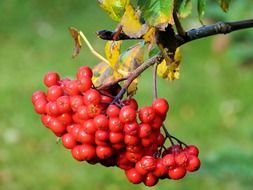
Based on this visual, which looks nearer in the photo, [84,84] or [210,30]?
[84,84]

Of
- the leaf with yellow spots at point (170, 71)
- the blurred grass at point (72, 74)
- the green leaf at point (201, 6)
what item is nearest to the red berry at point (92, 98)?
the leaf with yellow spots at point (170, 71)

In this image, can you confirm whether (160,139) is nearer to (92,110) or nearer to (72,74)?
(92,110)

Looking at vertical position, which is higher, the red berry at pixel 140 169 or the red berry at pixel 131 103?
the red berry at pixel 131 103

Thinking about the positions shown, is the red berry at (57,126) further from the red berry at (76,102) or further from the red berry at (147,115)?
the red berry at (147,115)

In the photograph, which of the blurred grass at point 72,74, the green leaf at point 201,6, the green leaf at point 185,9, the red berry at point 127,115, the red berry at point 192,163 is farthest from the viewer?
the blurred grass at point 72,74

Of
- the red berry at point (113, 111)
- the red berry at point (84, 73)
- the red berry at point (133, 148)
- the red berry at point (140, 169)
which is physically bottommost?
the red berry at point (140, 169)

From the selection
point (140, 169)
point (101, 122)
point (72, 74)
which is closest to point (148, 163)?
point (140, 169)

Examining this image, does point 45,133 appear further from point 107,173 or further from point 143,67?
point 143,67

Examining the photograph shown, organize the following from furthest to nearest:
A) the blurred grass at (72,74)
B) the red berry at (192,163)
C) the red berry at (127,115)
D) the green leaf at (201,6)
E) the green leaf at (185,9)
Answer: the blurred grass at (72,74), the green leaf at (185,9), the green leaf at (201,6), the red berry at (192,163), the red berry at (127,115)

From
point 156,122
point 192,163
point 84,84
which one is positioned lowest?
point 192,163
